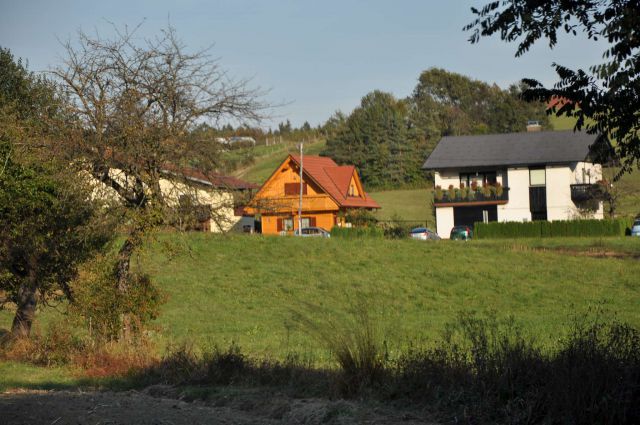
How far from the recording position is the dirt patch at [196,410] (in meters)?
8.43

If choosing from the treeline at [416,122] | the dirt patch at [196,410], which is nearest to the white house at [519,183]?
the treeline at [416,122]

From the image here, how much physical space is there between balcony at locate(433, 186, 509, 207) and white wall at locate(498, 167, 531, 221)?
67 cm

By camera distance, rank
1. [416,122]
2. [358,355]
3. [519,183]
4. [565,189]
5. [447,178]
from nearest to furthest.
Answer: [358,355] < [565,189] < [519,183] < [447,178] < [416,122]

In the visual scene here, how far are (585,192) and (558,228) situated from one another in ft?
34.9

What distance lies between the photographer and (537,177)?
221 feet

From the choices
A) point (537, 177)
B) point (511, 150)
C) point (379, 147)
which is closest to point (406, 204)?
point (379, 147)

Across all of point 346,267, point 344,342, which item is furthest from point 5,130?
point 346,267

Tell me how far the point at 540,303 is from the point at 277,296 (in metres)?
10.0

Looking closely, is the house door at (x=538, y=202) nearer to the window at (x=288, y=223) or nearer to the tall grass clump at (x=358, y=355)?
the window at (x=288, y=223)

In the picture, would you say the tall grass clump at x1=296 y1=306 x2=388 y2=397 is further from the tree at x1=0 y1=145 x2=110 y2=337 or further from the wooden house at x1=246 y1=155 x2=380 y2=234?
the wooden house at x1=246 y1=155 x2=380 y2=234

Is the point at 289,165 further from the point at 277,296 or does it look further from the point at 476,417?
the point at 476,417

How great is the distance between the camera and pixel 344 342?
9906mm

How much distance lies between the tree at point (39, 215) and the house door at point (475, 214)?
51.9 meters

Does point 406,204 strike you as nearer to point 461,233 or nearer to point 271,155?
point 461,233
